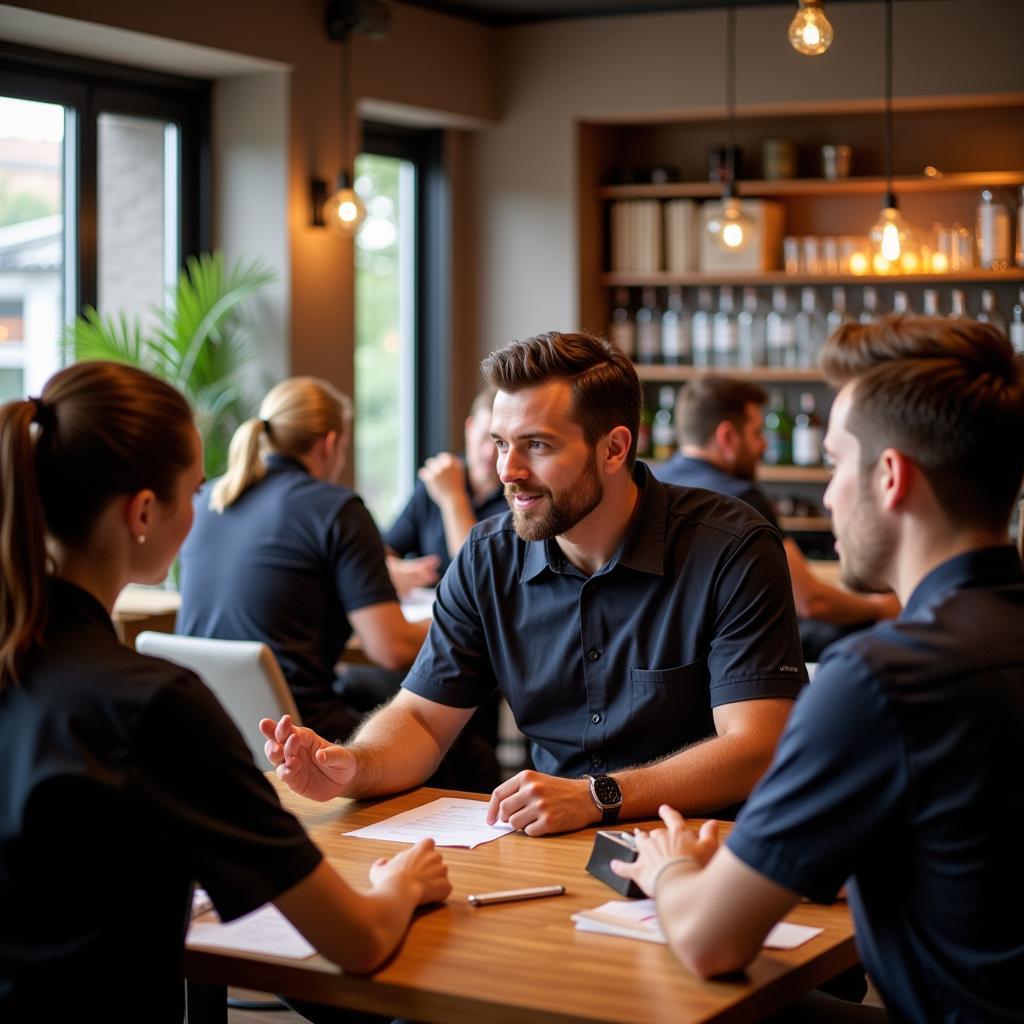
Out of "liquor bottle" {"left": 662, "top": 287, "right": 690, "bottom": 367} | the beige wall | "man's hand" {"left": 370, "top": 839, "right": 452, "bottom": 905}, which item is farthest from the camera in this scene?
"liquor bottle" {"left": 662, "top": 287, "right": 690, "bottom": 367}

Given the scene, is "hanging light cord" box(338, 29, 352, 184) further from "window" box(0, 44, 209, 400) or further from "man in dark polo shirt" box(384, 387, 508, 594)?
"man in dark polo shirt" box(384, 387, 508, 594)

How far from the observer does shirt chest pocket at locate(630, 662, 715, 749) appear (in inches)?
89.7

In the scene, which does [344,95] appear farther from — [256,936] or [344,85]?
[256,936]

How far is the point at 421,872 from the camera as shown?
5.58ft

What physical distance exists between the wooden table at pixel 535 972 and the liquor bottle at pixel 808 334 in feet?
15.1

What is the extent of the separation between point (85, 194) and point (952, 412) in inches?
164

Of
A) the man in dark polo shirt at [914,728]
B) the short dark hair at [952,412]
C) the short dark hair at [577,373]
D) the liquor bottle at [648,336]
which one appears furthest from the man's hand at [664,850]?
the liquor bottle at [648,336]

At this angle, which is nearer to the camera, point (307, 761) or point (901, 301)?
point (307, 761)

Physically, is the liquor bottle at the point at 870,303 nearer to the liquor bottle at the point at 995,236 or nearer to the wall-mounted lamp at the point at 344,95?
the liquor bottle at the point at 995,236

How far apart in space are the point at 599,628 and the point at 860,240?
13.4 ft

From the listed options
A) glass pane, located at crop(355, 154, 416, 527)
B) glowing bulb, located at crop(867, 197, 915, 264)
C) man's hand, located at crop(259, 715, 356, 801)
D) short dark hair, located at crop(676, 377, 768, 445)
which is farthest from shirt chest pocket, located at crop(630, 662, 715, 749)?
glass pane, located at crop(355, 154, 416, 527)

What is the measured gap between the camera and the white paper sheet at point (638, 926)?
1589 mm

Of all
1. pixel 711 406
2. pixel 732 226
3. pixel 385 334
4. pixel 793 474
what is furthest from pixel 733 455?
pixel 385 334

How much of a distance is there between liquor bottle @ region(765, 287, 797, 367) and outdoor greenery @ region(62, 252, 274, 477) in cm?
217
